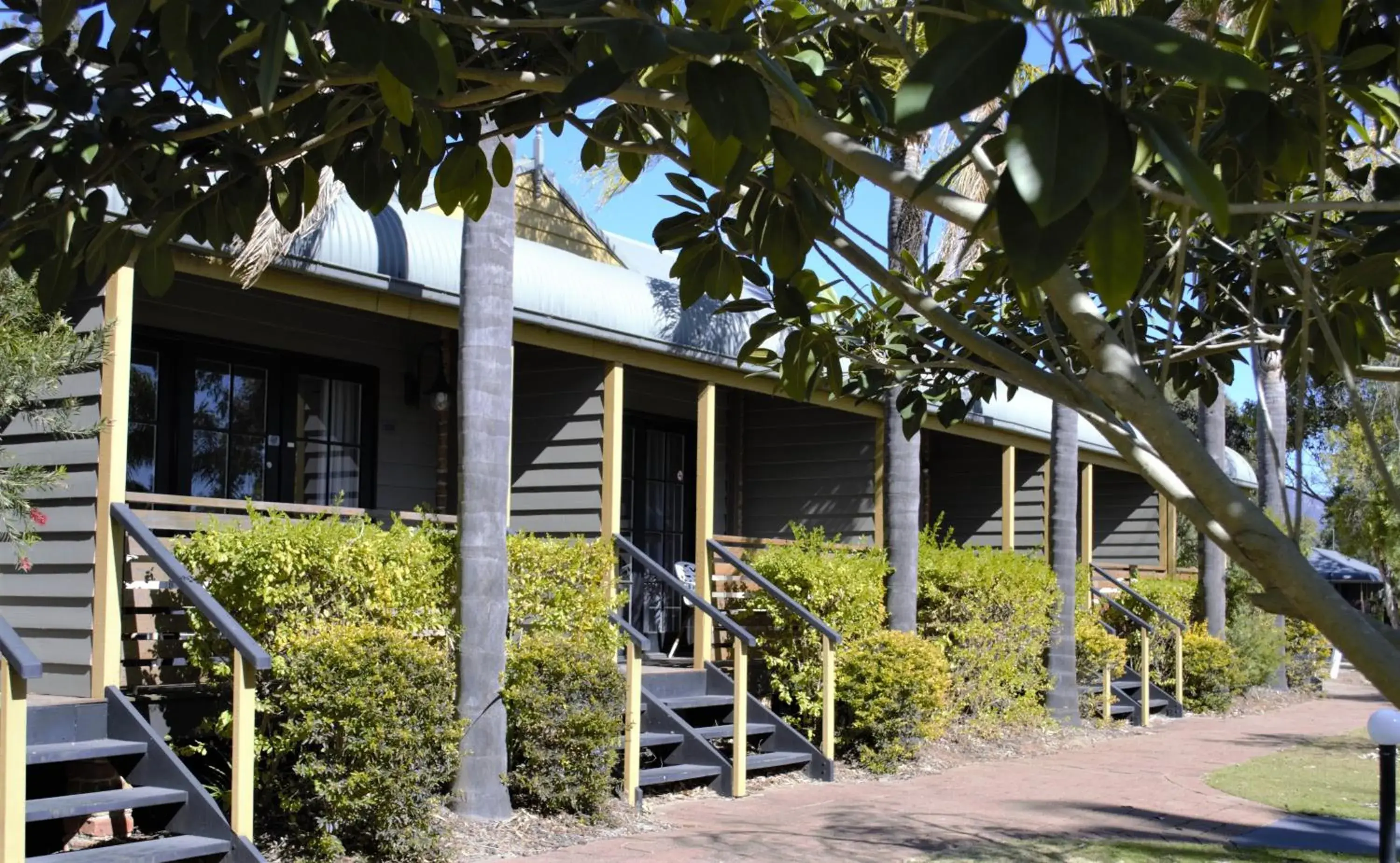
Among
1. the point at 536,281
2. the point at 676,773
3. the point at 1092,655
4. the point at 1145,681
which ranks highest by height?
the point at 536,281

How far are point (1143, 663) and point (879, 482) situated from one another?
4.68m

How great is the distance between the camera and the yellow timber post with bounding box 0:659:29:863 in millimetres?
6094

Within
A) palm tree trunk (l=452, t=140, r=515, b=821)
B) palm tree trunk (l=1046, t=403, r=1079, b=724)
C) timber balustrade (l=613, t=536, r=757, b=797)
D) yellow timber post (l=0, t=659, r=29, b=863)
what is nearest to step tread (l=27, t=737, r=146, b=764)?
yellow timber post (l=0, t=659, r=29, b=863)

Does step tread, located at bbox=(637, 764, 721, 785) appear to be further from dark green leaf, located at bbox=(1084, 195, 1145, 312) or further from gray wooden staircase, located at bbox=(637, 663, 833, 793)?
dark green leaf, located at bbox=(1084, 195, 1145, 312)

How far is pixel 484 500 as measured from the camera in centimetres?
861

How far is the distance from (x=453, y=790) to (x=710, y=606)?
318 cm

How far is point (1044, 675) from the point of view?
14984 mm

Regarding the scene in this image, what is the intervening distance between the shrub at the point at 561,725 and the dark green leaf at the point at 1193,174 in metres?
7.13

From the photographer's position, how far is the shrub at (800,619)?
11.8 metres

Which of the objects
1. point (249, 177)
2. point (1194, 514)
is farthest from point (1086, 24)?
point (249, 177)

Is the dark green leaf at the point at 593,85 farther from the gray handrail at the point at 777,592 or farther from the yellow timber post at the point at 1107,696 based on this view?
the yellow timber post at the point at 1107,696

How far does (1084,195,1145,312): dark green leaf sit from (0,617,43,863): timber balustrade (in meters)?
5.48

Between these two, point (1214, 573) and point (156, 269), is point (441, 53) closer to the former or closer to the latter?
point (156, 269)

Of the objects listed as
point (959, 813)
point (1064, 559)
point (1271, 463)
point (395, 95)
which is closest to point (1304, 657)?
point (1271, 463)
